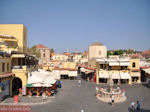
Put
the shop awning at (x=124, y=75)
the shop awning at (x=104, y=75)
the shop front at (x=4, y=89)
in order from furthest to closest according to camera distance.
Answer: the shop awning at (x=104, y=75) < the shop awning at (x=124, y=75) < the shop front at (x=4, y=89)

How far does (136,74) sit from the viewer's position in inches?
1390

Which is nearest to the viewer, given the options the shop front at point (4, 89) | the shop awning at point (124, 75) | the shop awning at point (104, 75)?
the shop front at point (4, 89)

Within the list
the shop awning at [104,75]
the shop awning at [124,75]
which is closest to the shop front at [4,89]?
the shop awning at [104,75]

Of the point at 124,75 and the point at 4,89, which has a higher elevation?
the point at 124,75

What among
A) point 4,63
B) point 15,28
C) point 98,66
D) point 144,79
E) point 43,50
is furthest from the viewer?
point 43,50

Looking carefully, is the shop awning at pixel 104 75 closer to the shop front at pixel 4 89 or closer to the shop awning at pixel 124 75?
the shop awning at pixel 124 75

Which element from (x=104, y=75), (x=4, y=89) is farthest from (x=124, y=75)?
(x=4, y=89)

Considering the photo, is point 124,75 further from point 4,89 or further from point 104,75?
point 4,89

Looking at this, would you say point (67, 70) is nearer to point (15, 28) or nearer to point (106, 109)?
point (15, 28)

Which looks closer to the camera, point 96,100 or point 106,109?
point 106,109

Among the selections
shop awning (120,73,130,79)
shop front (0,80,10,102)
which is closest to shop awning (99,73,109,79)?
shop awning (120,73,130,79)

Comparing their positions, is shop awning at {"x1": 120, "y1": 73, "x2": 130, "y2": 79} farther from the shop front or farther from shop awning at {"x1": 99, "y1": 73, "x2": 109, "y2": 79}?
the shop front

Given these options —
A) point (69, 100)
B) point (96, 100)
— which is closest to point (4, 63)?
point (69, 100)

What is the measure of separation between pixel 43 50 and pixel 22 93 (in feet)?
203
